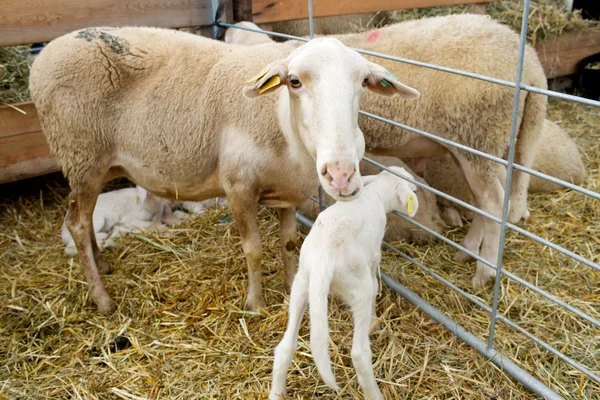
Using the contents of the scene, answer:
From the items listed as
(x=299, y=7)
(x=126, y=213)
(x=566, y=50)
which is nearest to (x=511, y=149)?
(x=299, y=7)

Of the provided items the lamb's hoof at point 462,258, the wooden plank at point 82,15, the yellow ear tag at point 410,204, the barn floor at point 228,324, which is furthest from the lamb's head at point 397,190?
the wooden plank at point 82,15

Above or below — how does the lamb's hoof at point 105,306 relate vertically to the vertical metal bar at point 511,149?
below

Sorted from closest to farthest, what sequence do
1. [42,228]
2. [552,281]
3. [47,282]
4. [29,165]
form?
[552,281] < [47,282] < [29,165] < [42,228]

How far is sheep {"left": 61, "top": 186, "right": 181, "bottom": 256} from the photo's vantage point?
414 cm

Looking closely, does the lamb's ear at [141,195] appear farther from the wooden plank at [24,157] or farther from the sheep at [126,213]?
the wooden plank at [24,157]

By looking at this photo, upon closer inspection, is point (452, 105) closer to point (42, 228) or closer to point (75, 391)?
point (75, 391)

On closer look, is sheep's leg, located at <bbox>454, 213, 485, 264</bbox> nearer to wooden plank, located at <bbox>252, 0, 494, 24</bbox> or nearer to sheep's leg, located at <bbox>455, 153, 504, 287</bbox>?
sheep's leg, located at <bbox>455, 153, 504, 287</bbox>

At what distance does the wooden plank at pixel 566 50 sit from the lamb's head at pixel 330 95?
15.0 feet

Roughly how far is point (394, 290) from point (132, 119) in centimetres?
180

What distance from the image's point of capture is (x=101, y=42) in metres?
3.02

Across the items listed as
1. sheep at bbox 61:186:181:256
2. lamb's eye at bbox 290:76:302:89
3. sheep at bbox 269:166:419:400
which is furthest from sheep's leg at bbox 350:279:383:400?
sheep at bbox 61:186:181:256

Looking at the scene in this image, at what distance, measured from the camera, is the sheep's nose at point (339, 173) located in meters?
2.02

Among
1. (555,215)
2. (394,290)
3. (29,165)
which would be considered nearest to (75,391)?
(394,290)

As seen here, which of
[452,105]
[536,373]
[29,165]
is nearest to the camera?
[536,373]
